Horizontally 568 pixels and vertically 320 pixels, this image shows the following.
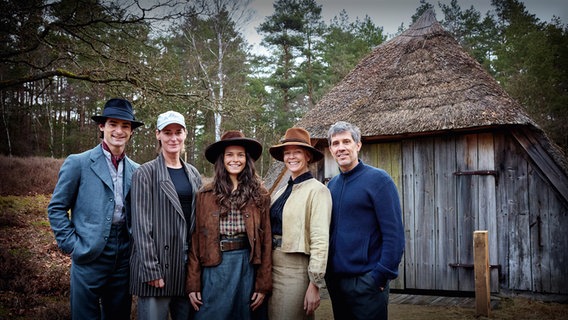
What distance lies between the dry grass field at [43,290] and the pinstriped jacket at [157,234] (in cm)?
301

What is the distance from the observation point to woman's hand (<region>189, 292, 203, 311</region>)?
2.62 meters

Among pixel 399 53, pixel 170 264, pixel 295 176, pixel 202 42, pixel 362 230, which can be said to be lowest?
pixel 170 264

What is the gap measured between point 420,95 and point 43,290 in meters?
6.74

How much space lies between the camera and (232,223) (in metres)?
2.70

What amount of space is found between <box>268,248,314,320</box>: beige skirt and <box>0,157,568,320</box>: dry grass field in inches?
106

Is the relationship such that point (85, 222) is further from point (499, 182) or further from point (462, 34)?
point (462, 34)

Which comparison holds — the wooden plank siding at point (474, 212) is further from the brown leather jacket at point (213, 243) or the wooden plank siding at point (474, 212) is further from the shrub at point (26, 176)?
the shrub at point (26, 176)

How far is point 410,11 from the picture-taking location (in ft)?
67.1

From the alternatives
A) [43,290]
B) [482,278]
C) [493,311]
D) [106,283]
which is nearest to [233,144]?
[106,283]

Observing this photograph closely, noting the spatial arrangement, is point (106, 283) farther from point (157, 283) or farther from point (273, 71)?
point (273, 71)

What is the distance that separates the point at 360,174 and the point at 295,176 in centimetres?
50

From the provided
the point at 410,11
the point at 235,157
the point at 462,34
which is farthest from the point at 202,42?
the point at 235,157

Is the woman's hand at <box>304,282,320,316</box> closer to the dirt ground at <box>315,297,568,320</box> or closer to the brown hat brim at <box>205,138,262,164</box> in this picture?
the brown hat brim at <box>205,138,262,164</box>

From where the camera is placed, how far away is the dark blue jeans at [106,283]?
265 cm
